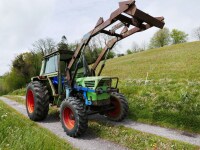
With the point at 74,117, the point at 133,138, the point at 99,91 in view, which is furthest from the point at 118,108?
the point at 133,138

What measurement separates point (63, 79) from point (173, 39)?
320 ft

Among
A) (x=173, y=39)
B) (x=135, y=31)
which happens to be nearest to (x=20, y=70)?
(x=135, y=31)

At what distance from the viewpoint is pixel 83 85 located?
8.49 m

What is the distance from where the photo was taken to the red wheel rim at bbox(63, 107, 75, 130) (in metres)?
8.10

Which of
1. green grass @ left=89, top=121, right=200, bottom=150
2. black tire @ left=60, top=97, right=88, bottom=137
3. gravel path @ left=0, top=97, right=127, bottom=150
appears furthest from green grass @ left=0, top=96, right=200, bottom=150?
black tire @ left=60, top=97, right=88, bottom=137

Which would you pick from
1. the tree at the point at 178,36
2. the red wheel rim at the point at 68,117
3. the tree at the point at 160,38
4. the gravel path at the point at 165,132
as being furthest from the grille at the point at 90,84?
the tree at the point at 178,36

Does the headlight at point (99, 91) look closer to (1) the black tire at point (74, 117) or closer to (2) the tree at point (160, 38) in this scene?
(1) the black tire at point (74, 117)

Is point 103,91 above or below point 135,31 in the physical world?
below

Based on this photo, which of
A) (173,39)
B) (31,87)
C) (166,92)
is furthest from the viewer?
(173,39)

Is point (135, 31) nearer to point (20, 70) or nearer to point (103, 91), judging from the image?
point (103, 91)

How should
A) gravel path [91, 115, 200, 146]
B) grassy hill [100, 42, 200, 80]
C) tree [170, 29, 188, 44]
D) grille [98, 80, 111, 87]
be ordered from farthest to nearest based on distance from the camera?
tree [170, 29, 188, 44]
grassy hill [100, 42, 200, 80]
grille [98, 80, 111, 87]
gravel path [91, 115, 200, 146]

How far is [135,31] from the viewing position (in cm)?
774

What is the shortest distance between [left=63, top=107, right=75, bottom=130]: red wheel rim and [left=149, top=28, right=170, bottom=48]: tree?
87775 millimetres

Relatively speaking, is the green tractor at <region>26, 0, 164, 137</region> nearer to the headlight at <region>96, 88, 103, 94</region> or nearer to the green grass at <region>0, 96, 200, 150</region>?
the headlight at <region>96, 88, 103, 94</region>
